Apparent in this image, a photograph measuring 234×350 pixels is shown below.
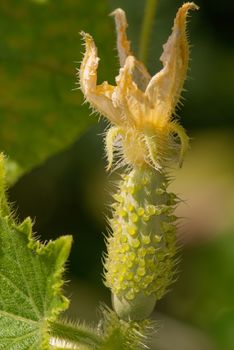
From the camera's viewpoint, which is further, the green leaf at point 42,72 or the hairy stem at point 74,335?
the green leaf at point 42,72

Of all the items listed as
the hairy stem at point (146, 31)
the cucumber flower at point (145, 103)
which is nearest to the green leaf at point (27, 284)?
the cucumber flower at point (145, 103)

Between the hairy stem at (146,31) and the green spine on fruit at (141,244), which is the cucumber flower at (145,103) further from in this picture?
the hairy stem at (146,31)

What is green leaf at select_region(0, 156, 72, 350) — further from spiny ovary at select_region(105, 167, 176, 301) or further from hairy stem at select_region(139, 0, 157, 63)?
hairy stem at select_region(139, 0, 157, 63)

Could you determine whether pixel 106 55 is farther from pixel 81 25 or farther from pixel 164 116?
pixel 164 116

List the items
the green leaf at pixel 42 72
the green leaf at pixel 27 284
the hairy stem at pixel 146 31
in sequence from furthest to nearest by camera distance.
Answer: the green leaf at pixel 42 72, the hairy stem at pixel 146 31, the green leaf at pixel 27 284

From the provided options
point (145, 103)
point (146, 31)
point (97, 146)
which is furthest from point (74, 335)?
point (97, 146)

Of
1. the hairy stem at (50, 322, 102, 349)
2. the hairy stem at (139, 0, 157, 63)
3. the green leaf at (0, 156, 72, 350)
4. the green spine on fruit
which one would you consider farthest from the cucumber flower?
the hairy stem at (139, 0, 157, 63)
